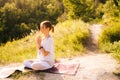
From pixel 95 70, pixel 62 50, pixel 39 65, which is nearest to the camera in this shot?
pixel 39 65

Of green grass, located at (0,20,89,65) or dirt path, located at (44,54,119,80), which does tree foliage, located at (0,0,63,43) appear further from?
dirt path, located at (44,54,119,80)

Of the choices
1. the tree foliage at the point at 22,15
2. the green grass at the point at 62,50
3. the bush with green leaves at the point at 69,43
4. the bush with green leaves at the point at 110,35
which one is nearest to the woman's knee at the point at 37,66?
the green grass at the point at 62,50

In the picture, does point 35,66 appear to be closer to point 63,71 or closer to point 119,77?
point 63,71

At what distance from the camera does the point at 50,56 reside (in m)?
6.49

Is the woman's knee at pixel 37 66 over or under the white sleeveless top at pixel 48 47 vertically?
under

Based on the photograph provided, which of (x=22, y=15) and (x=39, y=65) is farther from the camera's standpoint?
(x=22, y=15)

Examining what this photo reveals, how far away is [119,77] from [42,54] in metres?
1.85

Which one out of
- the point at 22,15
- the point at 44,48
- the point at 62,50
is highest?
the point at 44,48

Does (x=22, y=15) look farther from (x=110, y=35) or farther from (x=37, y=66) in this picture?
(x=37, y=66)

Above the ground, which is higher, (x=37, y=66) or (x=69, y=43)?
(x=37, y=66)

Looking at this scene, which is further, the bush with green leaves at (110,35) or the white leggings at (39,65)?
the bush with green leaves at (110,35)

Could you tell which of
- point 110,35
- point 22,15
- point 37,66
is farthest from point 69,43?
point 22,15

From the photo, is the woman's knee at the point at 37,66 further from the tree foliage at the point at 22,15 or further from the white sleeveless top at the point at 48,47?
the tree foliage at the point at 22,15

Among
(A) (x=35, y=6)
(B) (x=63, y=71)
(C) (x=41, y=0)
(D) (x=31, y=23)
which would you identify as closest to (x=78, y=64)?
(B) (x=63, y=71)
